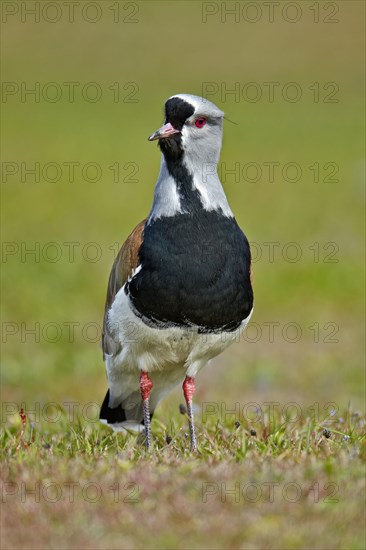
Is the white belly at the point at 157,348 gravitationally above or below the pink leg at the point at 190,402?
above

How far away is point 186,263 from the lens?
6336 mm

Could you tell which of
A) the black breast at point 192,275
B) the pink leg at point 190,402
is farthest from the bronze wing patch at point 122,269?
the pink leg at point 190,402

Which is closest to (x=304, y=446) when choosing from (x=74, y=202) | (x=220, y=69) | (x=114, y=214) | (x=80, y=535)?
(x=80, y=535)

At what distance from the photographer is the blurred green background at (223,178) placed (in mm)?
11250

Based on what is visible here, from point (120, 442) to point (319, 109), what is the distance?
23151 millimetres

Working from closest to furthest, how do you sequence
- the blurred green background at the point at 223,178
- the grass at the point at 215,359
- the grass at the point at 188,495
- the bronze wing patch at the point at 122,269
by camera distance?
1. the grass at the point at 188,495
2. the grass at the point at 215,359
3. the bronze wing patch at the point at 122,269
4. the blurred green background at the point at 223,178

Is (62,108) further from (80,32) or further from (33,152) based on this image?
(80,32)

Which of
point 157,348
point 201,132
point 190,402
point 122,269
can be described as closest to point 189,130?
point 201,132

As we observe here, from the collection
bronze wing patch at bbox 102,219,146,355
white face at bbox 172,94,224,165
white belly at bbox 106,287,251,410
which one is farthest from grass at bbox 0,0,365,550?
white face at bbox 172,94,224,165

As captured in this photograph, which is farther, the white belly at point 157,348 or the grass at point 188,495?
the white belly at point 157,348

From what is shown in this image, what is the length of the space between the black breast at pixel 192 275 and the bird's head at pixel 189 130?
39cm

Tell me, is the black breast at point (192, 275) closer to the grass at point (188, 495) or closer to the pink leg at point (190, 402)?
the pink leg at point (190, 402)

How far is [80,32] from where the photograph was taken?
40.3 m

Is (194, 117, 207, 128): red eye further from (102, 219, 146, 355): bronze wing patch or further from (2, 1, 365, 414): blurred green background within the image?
(2, 1, 365, 414): blurred green background
